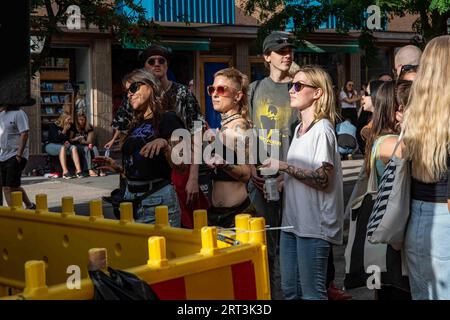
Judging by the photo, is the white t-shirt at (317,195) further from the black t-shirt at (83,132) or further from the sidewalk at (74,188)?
the black t-shirt at (83,132)

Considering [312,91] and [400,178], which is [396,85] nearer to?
[312,91]

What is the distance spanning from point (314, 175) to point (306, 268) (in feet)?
1.81

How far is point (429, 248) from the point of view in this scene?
147 inches

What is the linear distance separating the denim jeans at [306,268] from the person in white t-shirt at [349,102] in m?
15.0

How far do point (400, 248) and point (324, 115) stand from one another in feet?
4.09

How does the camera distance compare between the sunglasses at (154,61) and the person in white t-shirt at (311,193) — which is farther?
the sunglasses at (154,61)

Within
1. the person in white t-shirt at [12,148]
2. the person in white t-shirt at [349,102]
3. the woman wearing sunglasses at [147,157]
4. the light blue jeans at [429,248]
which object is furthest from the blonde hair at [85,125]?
the light blue jeans at [429,248]

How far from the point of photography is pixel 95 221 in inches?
142

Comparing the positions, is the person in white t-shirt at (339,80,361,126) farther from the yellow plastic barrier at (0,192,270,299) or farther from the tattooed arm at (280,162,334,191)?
the yellow plastic barrier at (0,192,270,299)

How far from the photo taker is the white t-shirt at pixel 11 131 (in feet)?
36.4

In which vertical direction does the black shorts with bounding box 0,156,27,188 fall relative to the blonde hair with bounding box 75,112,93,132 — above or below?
below

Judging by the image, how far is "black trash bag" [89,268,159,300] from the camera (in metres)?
2.47

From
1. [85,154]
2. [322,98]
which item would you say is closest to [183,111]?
[322,98]

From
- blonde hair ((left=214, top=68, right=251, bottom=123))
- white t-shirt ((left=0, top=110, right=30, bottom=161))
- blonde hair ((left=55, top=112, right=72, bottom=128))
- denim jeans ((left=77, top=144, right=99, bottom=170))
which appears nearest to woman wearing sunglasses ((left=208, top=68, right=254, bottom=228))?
blonde hair ((left=214, top=68, right=251, bottom=123))
